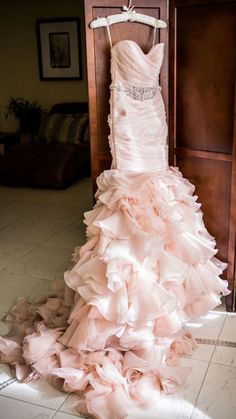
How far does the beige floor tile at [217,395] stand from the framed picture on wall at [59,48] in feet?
14.9

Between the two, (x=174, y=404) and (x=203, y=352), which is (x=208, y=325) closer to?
(x=203, y=352)

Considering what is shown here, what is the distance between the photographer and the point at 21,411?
1.74 meters

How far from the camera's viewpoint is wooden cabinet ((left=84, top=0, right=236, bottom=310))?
2076mm

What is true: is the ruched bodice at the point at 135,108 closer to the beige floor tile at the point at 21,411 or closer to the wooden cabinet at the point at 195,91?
the wooden cabinet at the point at 195,91

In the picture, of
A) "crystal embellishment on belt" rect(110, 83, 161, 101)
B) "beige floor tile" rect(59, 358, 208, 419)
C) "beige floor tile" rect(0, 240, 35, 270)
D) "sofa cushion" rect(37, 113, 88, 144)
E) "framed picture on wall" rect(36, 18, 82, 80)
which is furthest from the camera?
"framed picture on wall" rect(36, 18, 82, 80)

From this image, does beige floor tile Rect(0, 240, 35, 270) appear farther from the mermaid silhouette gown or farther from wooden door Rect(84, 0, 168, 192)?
wooden door Rect(84, 0, 168, 192)

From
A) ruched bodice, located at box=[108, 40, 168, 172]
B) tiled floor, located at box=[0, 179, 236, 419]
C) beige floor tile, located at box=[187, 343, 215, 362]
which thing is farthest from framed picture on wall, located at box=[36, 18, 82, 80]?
beige floor tile, located at box=[187, 343, 215, 362]

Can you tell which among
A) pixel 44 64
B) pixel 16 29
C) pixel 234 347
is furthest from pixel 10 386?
pixel 16 29

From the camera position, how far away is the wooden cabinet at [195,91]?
2.08 metres

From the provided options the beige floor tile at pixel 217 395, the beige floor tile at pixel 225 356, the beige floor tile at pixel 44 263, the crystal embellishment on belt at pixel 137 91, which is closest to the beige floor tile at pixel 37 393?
the beige floor tile at pixel 217 395

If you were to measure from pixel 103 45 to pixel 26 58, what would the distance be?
163 inches

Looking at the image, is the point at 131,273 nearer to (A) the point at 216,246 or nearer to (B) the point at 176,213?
(B) the point at 176,213

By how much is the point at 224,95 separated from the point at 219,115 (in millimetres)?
99

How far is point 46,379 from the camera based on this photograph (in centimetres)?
192
